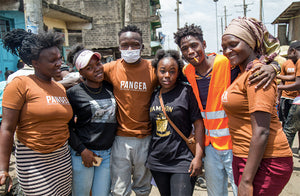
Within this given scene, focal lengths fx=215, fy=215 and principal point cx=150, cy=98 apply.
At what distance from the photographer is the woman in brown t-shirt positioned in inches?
58.7

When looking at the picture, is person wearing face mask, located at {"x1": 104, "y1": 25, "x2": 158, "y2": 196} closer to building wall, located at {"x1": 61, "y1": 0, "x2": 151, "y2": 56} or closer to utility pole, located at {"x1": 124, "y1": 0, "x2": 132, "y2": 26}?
building wall, located at {"x1": 61, "y1": 0, "x2": 151, "y2": 56}

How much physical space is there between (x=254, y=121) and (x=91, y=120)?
1639 millimetres

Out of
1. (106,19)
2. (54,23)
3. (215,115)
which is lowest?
(215,115)

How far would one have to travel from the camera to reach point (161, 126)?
2301mm

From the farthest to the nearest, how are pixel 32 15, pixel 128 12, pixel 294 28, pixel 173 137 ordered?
1. pixel 128 12
2. pixel 294 28
3. pixel 32 15
4. pixel 173 137

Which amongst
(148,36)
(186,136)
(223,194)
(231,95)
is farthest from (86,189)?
(148,36)

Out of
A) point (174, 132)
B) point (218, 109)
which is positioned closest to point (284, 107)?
point (218, 109)

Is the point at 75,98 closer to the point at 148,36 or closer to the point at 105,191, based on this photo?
the point at 105,191

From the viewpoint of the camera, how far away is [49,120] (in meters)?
2.03

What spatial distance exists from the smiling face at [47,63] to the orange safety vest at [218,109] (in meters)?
1.56

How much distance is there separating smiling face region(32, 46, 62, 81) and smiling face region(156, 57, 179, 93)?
106 cm

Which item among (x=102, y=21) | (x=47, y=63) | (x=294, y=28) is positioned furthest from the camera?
(x=102, y=21)

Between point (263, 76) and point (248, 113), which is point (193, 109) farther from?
point (263, 76)

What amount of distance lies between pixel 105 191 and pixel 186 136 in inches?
44.8
